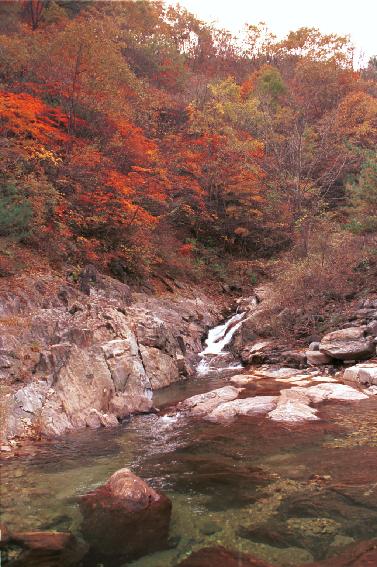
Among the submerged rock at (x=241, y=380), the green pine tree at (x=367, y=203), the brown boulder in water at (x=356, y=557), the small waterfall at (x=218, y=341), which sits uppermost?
the green pine tree at (x=367, y=203)

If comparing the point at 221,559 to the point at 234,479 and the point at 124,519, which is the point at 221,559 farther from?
the point at 234,479

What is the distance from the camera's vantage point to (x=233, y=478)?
5500 millimetres

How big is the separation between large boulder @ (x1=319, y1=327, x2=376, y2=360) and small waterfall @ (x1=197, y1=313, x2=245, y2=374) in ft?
9.87

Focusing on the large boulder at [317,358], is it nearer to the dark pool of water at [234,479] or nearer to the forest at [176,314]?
the forest at [176,314]

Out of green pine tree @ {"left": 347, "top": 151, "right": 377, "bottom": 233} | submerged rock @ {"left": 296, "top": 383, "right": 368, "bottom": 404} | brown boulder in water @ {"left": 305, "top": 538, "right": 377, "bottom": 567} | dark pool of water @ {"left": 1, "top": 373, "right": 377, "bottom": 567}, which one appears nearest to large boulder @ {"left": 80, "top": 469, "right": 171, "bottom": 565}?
dark pool of water @ {"left": 1, "top": 373, "right": 377, "bottom": 567}

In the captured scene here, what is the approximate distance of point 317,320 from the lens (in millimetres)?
14141

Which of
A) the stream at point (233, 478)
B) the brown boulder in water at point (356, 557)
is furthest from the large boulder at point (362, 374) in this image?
the brown boulder in water at point (356, 557)

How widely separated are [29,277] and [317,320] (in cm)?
894

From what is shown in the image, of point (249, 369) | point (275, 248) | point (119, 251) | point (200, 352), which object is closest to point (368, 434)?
point (249, 369)

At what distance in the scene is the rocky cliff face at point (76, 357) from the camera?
789cm

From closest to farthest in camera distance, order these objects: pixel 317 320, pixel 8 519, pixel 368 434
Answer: pixel 8 519
pixel 368 434
pixel 317 320

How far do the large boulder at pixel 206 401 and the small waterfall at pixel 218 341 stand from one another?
3.85 meters

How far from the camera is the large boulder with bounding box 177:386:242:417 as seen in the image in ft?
29.1

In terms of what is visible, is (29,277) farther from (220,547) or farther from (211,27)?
(211,27)
